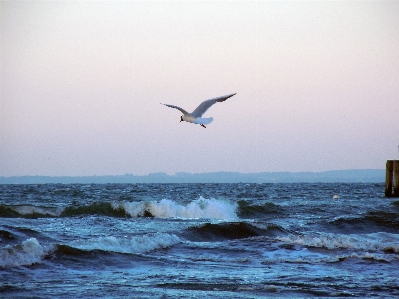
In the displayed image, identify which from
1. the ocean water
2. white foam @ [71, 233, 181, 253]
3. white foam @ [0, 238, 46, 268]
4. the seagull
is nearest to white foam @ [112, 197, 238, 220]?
the ocean water

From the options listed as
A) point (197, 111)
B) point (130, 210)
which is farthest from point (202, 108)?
point (130, 210)

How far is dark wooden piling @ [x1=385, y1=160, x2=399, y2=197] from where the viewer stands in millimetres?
33188

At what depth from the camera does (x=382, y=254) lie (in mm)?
11922

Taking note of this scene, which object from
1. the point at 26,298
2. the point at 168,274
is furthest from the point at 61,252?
the point at 26,298

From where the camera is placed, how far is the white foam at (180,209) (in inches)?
926

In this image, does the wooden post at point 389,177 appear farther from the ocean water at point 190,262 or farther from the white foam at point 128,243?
the white foam at point 128,243

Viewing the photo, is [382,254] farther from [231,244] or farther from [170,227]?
[170,227]

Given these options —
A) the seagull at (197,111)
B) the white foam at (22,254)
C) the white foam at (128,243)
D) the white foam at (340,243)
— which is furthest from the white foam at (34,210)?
the white foam at (22,254)

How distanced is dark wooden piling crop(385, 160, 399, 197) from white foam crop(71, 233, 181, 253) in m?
22.5

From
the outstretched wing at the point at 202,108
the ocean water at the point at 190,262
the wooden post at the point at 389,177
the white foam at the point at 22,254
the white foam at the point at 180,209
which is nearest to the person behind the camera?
the ocean water at the point at 190,262

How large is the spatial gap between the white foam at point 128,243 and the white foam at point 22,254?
944 millimetres

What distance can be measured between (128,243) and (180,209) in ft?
40.0

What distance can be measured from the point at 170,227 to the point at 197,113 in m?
3.13

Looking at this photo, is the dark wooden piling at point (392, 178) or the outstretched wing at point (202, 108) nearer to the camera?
the outstretched wing at point (202, 108)
